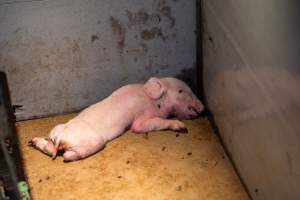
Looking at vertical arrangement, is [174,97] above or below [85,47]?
below

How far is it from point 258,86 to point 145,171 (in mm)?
684

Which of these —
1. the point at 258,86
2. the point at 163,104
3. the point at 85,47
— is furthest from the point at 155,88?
the point at 258,86

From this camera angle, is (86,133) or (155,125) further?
(155,125)

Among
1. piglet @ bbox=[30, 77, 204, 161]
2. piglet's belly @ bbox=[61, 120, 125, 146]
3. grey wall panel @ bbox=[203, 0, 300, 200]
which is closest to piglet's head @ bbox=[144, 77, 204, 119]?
piglet @ bbox=[30, 77, 204, 161]

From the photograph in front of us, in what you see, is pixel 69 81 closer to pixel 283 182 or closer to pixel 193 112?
pixel 193 112

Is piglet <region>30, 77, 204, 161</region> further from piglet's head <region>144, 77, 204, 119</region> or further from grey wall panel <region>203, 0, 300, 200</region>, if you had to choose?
grey wall panel <region>203, 0, 300, 200</region>

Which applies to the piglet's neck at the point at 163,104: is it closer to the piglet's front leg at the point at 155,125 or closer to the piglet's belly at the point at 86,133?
the piglet's front leg at the point at 155,125

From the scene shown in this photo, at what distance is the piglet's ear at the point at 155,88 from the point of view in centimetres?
250

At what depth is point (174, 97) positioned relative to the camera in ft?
8.27

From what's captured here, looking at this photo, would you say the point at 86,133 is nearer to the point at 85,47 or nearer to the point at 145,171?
the point at 145,171

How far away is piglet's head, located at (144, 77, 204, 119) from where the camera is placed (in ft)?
8.21

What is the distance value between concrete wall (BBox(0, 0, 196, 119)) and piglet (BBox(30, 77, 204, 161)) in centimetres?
12

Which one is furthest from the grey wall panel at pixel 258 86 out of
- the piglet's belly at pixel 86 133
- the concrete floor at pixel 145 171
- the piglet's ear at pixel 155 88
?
the piglet's belly at pixel 86 133

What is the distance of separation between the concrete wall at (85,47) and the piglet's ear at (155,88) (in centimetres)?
14
